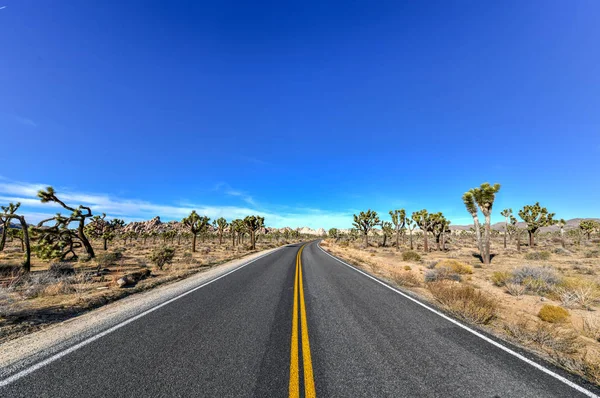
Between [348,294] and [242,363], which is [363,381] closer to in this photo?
[242,363]

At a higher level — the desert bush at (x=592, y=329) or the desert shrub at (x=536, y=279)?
the desert shrub at (x=536, y=279)

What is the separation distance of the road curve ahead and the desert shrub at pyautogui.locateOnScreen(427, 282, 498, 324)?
107cm

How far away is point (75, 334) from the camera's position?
5.46 m

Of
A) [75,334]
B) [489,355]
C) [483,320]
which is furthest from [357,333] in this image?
[75,334]

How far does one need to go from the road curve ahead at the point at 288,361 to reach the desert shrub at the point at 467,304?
1.07 m

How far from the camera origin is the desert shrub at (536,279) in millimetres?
10945

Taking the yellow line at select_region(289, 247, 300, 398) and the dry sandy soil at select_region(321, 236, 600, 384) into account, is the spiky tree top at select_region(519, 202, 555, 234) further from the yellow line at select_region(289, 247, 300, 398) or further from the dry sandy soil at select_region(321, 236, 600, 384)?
the yellow line at select_region(289, 247, 300, 398)

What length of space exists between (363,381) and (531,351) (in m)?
4.24

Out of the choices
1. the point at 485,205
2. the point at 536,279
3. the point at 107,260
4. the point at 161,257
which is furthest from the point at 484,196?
the point at 107,260

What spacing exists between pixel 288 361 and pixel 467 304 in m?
6.66

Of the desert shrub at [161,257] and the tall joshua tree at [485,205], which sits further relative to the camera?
the tall joshua tree at [485,205]

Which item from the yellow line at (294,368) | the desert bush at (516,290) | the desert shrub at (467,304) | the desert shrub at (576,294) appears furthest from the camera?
the desert bush at (516,290)

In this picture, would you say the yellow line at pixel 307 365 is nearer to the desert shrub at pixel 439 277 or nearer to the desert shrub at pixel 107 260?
the desert shrub at pixel 439 277

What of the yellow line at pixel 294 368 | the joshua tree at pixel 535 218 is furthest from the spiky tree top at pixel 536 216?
the yellow line at pixel 294 368
